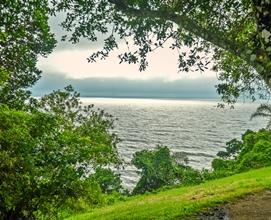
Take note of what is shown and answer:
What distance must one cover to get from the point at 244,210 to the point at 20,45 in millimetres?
9559

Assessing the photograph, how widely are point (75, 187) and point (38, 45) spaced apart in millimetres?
7358

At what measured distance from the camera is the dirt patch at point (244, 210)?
45.5 feet

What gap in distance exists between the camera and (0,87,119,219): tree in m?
10.8

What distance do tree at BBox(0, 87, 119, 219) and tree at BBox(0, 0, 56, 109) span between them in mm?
1287

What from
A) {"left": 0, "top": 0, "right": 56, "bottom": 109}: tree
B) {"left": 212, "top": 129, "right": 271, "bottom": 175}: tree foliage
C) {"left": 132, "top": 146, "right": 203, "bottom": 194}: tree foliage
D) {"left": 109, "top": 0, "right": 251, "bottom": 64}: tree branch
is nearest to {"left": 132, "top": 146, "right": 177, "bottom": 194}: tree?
{"left": 132, "top": 146, "right": 203, "bottom": 194}: tree foliage

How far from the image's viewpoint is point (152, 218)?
15.2 m

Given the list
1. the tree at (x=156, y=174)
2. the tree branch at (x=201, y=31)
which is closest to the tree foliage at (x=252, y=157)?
the tree at (x=156, y=174)

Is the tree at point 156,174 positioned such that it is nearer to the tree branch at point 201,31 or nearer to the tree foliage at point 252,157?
the tree foliage at point 252,157

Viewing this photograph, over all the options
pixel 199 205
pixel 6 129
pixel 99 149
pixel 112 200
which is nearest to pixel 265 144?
pixel 112 200

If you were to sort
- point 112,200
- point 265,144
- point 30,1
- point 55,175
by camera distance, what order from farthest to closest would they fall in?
point 265,144, point 112,200, point 55,175, point 30,1

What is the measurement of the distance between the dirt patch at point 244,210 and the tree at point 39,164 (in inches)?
160

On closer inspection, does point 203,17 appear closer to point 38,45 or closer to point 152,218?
point 152,218

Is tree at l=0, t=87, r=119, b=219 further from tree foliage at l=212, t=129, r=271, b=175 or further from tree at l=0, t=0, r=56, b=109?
tree foliage at l=212, t=129, r=271, b=175

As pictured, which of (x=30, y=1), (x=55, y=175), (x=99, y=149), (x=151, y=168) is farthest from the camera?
(x=151, y=168)
